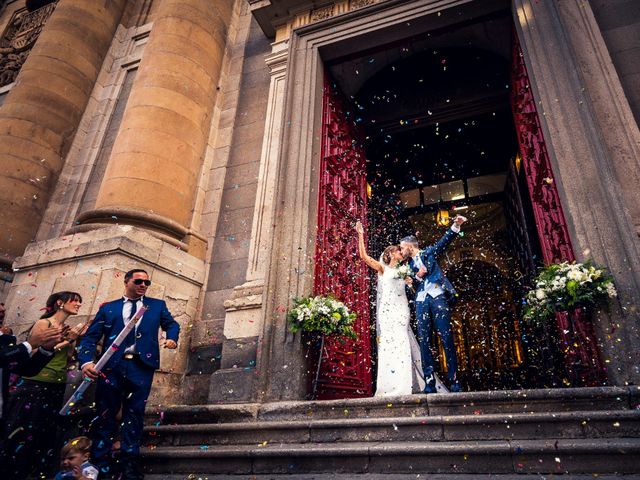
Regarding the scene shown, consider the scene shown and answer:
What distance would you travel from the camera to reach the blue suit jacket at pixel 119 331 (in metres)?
3.40

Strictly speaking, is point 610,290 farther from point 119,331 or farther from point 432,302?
point 119,331

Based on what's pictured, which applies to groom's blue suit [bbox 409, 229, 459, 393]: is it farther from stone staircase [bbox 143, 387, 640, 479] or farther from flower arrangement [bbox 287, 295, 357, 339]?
stone staircase [bbox 143, 387, 640, 479]

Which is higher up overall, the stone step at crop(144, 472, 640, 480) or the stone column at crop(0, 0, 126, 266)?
the stone column at crop(0, 0, 126, 266)

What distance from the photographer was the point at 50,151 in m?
8.00

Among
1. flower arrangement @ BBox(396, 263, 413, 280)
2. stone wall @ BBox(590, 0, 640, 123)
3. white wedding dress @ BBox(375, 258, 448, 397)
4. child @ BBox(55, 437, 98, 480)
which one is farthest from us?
stone wall @ BBox(590, 0, 640, 123)

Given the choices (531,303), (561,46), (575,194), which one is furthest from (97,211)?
(561,46)

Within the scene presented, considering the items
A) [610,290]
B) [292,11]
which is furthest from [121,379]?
[292,11]

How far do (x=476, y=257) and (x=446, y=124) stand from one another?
6.08 meters

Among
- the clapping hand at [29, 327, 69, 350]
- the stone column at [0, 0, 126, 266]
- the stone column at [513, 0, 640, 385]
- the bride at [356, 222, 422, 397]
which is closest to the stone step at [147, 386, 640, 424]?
the stone column at [513, 0, 640, 385]

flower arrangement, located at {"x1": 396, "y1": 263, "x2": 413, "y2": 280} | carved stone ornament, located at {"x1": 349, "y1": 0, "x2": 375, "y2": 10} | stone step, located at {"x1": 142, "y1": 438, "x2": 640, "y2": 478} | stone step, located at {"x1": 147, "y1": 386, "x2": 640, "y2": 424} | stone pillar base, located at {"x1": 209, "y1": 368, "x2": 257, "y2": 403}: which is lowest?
stone step, located at {"x1": 142, "y1": 438, "x2": 640, "y2": 478}

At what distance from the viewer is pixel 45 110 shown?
8117 millimetres

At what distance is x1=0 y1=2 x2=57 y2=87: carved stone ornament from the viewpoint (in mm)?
10688

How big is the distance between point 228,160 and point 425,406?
5463 mm

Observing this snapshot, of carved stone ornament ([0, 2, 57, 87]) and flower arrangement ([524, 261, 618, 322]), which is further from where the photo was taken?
carved stone ornament ([0, 2, 57, 87])
